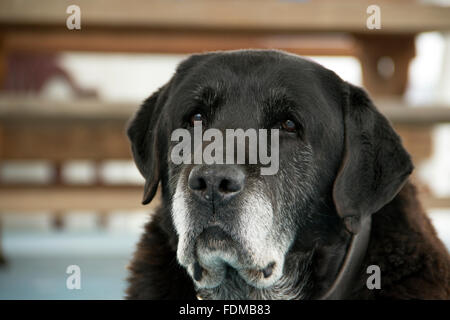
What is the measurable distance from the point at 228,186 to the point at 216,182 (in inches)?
1.6

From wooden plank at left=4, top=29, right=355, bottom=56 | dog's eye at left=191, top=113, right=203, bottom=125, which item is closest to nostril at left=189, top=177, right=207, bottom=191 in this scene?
dog's eye at left=191, top=113, right=203, bottom=125

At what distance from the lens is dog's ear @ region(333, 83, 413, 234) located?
196cm

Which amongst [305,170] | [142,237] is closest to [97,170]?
[142,237]

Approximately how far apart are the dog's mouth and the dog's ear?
300 mm

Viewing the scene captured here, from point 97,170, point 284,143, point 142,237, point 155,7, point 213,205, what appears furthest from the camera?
point 97,170

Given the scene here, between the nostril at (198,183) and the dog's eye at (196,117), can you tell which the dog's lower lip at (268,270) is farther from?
the dog's eye at (196,117)

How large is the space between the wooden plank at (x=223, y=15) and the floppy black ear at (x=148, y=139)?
6.52ft

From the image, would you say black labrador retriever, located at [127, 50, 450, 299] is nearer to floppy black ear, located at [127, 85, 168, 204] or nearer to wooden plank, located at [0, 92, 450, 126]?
floppy black ear, located at [127, 85, 168, 204]

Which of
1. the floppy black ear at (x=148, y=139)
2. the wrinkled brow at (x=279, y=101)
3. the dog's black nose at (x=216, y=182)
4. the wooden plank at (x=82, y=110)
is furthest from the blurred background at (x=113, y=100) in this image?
the dog's black nose at (x=216, y=182)

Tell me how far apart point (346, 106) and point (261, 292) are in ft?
2.39

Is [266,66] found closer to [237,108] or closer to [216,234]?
[237,108]
